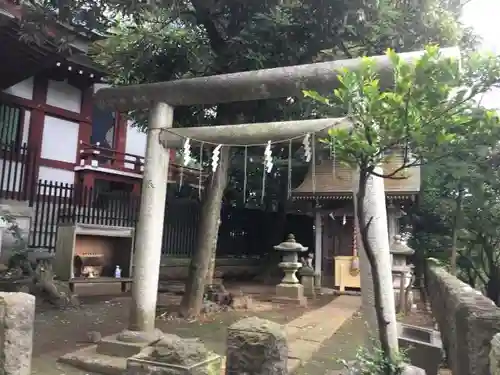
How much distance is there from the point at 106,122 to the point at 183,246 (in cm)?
563

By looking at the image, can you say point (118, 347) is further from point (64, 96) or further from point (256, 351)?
point (64, 96)

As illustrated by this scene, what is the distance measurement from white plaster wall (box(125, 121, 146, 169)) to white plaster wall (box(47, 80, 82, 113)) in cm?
259

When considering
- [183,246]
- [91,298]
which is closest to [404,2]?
[91,298]

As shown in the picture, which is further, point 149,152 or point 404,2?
point 404,2

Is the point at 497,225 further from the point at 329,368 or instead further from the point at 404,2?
the point at 329,368

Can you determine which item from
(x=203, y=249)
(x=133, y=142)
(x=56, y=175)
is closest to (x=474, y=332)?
(x=203, y=249)

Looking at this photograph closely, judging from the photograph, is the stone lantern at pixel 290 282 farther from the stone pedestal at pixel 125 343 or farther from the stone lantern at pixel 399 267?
the stone pedestal at pixel 125 343

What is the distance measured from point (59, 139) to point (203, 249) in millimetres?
7760

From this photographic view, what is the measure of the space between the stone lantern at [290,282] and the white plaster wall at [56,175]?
7.02 m

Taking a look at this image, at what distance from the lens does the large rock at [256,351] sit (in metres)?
3.77

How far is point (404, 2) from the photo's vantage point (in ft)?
30.0

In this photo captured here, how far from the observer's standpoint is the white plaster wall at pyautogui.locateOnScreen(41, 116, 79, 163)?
14.0 m

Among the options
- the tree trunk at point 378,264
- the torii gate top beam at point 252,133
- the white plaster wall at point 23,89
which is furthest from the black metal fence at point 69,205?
the tree trunk at point 378,264

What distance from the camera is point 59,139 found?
47.2 feet
